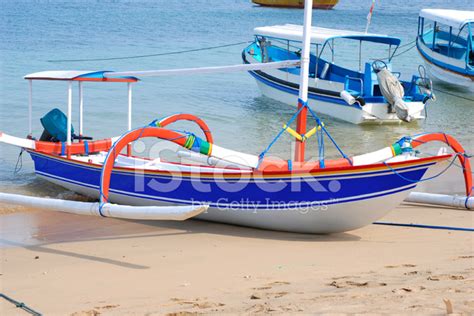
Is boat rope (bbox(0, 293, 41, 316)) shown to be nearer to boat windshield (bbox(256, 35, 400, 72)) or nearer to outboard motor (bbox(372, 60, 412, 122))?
outboard motor (bbox(372, 60, 412, 122))

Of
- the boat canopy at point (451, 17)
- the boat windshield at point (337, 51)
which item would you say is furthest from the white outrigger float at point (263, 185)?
the boat canopy at point (451, 17)

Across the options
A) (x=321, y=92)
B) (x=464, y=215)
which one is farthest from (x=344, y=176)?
(x=321, y=92)

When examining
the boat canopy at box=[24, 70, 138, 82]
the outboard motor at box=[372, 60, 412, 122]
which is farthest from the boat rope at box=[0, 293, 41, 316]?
the outboard motor at box=[372, 60, 412, 122]

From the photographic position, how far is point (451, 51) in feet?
81.6

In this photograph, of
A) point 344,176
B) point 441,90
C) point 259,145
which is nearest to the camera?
point 344,176

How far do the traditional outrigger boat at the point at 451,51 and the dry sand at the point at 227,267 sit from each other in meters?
14.2

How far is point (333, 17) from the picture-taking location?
5362cm

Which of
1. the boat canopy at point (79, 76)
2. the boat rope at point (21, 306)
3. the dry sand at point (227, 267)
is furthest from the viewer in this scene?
the boat canopy at point (79, 76)

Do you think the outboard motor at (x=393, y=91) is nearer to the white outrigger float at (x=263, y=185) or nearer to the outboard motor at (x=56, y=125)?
the white outrigger float at (x=263, y=185)

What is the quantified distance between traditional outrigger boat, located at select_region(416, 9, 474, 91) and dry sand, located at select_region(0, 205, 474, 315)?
46.5 ft

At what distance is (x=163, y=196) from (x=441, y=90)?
55.0 ft

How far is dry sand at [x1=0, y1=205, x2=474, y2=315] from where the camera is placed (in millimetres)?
5844

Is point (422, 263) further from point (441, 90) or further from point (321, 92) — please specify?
point (441, 90)

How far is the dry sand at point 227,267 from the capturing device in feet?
19.2
